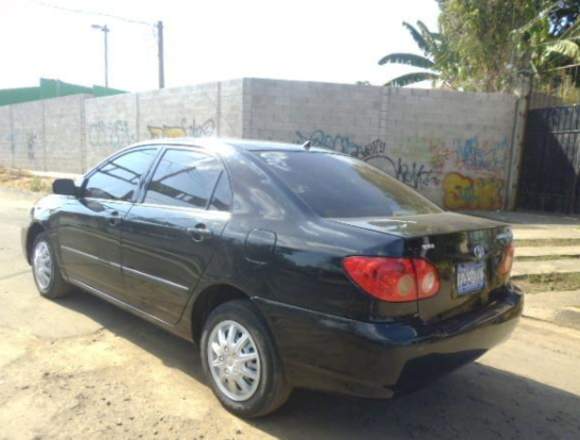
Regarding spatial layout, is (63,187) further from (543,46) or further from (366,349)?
(543,46)

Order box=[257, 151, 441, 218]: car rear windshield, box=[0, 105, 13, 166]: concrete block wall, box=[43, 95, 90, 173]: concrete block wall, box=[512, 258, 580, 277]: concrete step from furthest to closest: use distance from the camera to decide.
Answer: box=[0, 105, 13, 166]: concrete block wall → box=[43, 95, 90, 173]: concrete block wall → box=[512, 258, 580, 277]: concrete step → box=[257, 151, 441, 218]: car rear windshield

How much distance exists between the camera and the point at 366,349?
7.97 feet

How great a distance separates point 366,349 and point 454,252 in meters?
0.76

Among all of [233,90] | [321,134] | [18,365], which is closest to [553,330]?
[18,365]

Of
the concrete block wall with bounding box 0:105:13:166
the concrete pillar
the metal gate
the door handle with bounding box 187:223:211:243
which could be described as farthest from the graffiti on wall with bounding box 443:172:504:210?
the concrete block wall with bounding box 0:105:13:166

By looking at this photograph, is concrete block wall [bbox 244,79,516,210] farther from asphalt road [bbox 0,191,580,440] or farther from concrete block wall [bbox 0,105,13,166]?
concrete block wall [bbox 0,105,13,166]

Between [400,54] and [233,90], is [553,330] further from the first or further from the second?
[400,54]

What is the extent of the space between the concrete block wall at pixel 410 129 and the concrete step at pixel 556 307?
26.3 feet

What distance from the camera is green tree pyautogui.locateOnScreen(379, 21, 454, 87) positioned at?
20406 millimetres

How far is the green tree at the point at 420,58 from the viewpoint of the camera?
20406 millimetres

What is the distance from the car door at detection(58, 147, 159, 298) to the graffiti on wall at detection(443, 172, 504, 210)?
445 inches

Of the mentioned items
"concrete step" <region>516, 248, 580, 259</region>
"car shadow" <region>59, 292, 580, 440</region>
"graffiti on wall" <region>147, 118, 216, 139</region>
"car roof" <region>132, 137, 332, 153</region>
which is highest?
"graffiti on wall" <region>147, 118, 216, 139</region>

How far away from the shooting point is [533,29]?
16344mm

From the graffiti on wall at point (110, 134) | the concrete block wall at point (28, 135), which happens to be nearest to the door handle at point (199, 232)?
the graffiti on wall at point (110, 134)
